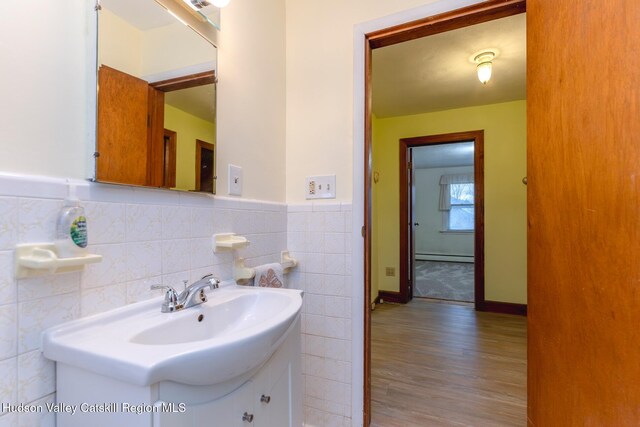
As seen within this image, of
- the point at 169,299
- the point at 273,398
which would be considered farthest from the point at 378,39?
the point at 273,398

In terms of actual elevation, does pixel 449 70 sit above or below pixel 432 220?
above

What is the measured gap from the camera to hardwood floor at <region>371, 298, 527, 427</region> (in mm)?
1659

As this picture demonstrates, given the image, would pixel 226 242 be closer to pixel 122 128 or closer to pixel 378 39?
pixel 122 128

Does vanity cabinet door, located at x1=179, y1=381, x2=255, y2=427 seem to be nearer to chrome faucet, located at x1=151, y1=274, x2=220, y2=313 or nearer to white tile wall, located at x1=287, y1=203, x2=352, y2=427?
chrome faucet, located at x1=151, y1=274, x2=220, y2=313

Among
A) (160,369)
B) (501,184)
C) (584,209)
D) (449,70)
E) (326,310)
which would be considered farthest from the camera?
(501,184)

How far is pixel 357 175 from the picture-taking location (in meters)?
1.46

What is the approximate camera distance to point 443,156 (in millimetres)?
6340

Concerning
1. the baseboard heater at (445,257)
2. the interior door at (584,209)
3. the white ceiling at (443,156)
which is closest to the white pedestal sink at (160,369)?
the interior door at (584,209)

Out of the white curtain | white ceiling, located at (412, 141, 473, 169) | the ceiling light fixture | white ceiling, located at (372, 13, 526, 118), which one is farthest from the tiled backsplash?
the white curtain

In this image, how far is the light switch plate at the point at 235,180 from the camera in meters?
1.25

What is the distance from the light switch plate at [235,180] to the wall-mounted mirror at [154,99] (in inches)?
4.4

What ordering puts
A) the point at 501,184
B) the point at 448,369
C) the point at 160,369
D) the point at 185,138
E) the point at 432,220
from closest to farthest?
1. the point at 160,369
2. the point at 185,138
3. the point at 448,369
4. the point at 501,184
5. the point at 432,220

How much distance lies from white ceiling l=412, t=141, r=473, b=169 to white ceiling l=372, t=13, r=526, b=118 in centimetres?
200

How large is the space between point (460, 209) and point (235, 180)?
299 inches
